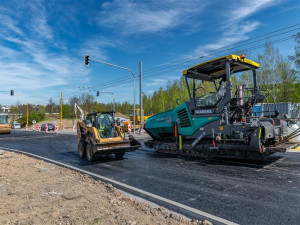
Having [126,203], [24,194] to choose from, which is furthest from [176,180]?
[24,194]

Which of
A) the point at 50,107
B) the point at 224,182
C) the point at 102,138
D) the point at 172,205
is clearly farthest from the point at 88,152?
the point at 50,107

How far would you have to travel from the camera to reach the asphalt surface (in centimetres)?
381

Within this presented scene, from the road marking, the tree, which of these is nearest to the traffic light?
the road marking

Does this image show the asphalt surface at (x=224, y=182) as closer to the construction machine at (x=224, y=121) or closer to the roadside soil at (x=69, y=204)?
the construction machine at (x=224, y=121)

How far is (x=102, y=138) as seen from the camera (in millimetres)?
8883

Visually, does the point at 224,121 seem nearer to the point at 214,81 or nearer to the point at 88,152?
the point at 214,81

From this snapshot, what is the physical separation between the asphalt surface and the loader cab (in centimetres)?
189

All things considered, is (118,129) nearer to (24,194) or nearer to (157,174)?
(157,174)

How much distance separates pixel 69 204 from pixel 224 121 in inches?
214

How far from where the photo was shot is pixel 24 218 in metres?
3.62

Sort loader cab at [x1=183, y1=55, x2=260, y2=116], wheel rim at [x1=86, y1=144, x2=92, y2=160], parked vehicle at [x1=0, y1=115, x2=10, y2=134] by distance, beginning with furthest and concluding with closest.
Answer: parked vehicle at [x1=0, y1=115, x2=10, y2=134]
wheel rim at [x1=86, y1=144, x2=92, y2=160]
loader cab at [x1=183, y1=55, x2=260, y2=116]

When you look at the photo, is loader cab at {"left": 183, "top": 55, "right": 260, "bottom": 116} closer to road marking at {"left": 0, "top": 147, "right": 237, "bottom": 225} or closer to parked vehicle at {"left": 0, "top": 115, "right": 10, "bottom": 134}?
road marking at {"left": 0, "top": 147, "right": 237, "bottom": 225}

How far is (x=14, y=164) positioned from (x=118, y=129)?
397 centimetres

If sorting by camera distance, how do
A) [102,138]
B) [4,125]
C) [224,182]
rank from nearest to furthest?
[224,182], [102,138], [4,125]
